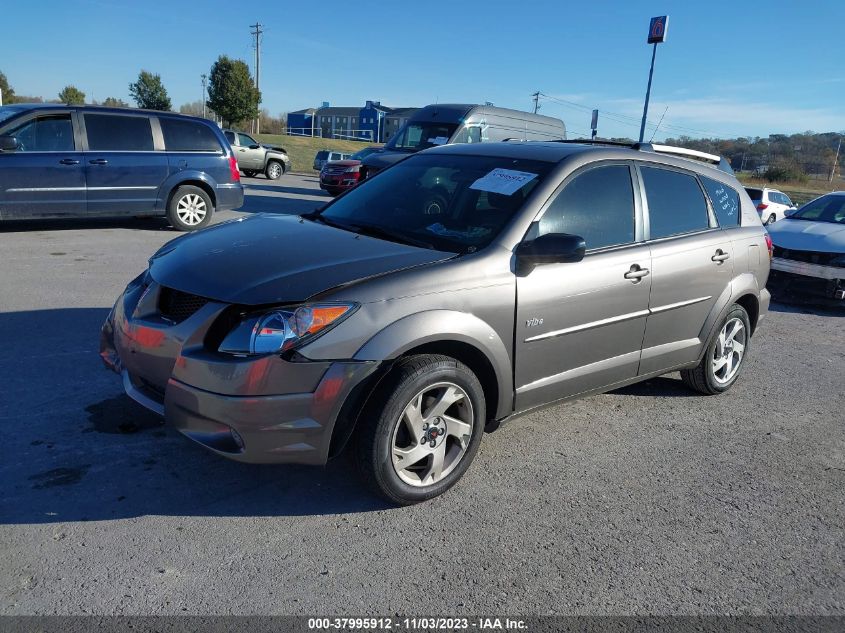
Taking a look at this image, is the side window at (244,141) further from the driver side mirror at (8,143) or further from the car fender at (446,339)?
the car fender at (446,339)

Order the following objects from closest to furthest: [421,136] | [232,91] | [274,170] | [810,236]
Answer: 1. [810,236]
2. [421,136]
3. [274,170]
4. [232,91]

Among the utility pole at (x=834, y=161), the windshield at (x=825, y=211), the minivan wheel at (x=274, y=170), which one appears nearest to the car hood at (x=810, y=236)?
the windshield at (x=825, y=211)

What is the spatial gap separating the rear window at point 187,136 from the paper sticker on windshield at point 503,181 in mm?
7918

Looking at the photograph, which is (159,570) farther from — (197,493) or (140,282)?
(140,282)

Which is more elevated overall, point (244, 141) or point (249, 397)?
point (244, 141)

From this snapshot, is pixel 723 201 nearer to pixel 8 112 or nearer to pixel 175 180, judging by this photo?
pixel 175 180

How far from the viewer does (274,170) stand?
2619cm

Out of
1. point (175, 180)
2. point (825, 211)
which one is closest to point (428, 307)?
point (175, 180)

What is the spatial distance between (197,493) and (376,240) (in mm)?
1606

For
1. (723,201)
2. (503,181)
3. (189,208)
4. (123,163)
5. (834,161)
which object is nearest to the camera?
(503,181)

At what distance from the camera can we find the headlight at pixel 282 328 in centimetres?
305

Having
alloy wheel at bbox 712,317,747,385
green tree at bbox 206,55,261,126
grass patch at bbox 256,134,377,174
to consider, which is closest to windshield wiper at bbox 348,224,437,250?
alloy wheel at bbox 712,317,747,385

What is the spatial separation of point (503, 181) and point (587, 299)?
0.85 meters

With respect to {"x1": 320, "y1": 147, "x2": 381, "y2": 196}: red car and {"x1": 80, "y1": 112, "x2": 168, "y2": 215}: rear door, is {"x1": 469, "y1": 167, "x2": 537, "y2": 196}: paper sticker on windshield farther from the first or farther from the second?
{"x1": 320, "y1": 147, "x2": 381, "y2": 196}: red car
